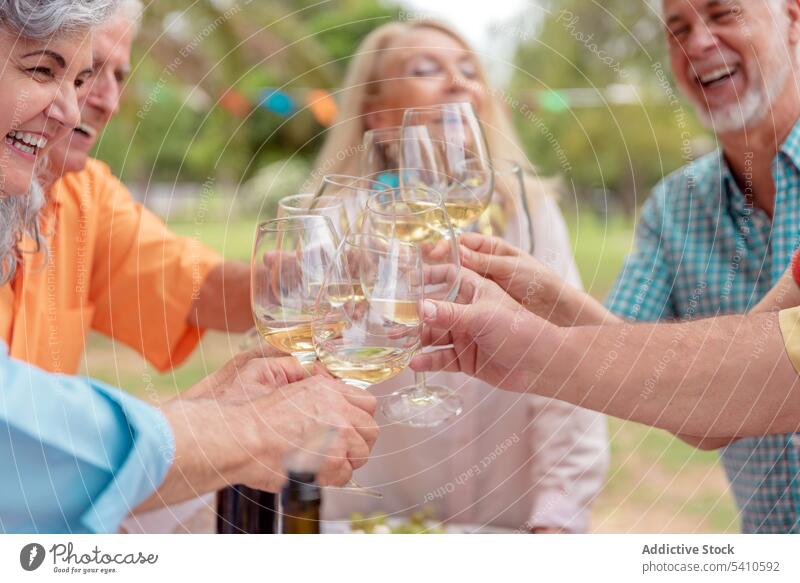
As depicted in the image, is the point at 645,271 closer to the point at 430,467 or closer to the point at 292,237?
the point at 430,467

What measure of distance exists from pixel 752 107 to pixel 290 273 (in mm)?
945

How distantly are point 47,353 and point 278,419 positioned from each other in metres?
0.68

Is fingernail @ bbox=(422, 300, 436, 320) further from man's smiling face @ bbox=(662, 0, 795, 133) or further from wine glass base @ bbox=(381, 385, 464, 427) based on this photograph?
man's smiling face @ bbox=(662, 0, 795, 133)

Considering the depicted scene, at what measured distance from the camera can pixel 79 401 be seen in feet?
2.58

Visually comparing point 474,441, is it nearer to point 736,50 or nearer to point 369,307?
point 736,50

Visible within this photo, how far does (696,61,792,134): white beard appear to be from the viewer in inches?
58.7

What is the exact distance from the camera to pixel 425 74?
1.84 m

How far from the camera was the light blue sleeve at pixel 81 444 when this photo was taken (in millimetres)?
780

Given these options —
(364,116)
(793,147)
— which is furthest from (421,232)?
(364,116)

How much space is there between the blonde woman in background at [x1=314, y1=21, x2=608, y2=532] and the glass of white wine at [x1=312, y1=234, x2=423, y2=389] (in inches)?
31.9

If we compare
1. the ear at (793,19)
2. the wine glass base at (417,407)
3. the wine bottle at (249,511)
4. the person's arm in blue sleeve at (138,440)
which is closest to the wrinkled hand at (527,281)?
the wine glass base at (417,407)

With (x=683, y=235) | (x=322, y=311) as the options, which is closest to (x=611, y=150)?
(x=683, y=235)
